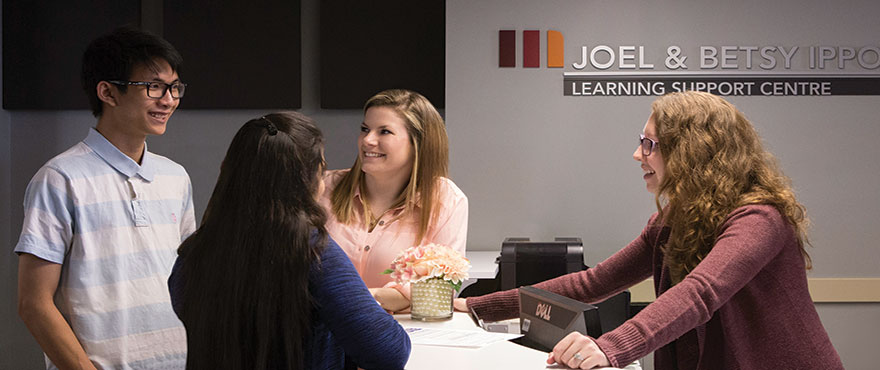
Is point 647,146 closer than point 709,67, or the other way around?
point 647,146

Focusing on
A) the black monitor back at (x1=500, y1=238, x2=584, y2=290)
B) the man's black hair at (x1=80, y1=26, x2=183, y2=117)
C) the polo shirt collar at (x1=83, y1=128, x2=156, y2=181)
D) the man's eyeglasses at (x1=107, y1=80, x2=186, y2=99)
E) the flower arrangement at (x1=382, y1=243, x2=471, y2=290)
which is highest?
the man's black hair at (x1=80, y1=26, x2=183, y2=117)

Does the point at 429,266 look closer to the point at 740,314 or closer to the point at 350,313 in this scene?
the point at 350,313

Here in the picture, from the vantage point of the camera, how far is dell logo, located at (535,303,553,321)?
208 centimetres

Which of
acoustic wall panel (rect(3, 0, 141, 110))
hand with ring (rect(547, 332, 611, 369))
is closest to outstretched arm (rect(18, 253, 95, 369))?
hand with ring (rect(547, 332, 611, 369))

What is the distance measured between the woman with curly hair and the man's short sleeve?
1.44 m

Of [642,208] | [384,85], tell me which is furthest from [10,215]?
[642,208]

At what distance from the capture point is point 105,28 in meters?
4.97

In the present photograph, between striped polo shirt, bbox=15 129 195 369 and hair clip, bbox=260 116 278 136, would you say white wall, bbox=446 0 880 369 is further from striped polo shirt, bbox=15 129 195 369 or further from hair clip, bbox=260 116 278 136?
hair clip, bbox=260 116 278 136

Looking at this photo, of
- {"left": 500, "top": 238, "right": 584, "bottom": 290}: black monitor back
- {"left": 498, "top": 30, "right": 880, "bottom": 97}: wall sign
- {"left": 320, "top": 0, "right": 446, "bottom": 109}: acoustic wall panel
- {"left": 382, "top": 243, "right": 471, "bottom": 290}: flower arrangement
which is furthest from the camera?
{"left": 320, "top": 0, "right": 446, "bottom": 109}: acoustic wall panel

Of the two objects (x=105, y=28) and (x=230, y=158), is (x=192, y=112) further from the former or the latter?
(x=230, y=158)

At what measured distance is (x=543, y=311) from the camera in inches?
83.0

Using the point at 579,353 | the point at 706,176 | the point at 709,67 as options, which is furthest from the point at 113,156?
the point at 709,67

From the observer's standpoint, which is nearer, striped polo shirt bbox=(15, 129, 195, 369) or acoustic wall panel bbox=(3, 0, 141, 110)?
striped polo shirt bbox=(15, 129, 195, 369)

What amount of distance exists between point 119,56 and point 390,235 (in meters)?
1.15
